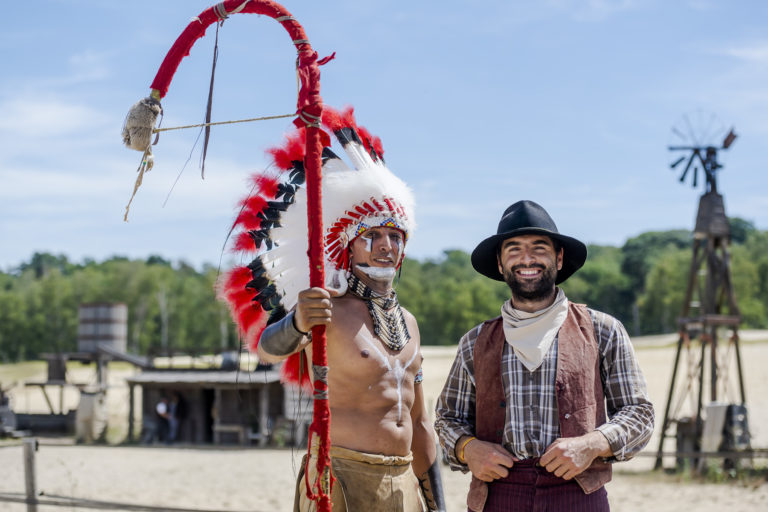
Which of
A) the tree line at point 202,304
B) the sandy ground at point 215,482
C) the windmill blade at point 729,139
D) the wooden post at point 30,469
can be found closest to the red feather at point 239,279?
the sandy ground at point 215,482

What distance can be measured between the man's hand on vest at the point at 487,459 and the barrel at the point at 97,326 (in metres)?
23.6

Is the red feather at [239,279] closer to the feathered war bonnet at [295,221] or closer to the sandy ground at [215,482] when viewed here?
the feathered war bonnet at [295,221]

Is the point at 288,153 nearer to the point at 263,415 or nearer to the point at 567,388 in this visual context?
the point at 567,388

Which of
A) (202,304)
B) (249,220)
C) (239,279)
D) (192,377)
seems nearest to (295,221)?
(249,220)

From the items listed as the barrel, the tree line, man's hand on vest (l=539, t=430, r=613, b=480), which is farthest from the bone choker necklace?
the tree line

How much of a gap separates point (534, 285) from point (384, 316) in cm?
89

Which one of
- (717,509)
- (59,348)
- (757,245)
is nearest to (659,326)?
(757,245)

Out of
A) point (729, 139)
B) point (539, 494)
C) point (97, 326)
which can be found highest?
point (729, 139)

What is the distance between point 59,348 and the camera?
63.9 m

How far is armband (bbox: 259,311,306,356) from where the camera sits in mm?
2980

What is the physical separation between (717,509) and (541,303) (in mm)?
9230

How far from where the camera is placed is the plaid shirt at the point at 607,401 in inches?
110

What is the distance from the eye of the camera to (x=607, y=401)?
9.71 ft

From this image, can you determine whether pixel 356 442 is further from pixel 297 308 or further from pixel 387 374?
pixel 297 308
